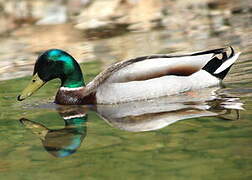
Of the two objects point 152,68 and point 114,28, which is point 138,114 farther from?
point 114,28

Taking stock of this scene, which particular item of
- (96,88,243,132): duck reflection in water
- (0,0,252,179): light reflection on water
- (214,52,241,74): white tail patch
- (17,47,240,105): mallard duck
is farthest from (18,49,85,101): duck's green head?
(214,52,241,74): white tail patch

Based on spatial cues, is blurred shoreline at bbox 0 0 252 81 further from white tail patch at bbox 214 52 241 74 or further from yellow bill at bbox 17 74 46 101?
yellow bill at bbox 17 74 46 101

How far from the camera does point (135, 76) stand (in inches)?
369

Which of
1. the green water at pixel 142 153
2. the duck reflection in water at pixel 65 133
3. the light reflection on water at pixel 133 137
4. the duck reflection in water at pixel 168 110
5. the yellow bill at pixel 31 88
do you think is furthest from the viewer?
the yellow bill at pixel 31 88

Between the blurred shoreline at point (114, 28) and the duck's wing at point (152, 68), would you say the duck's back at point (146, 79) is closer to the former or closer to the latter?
the duck's wing at point (152, 68)

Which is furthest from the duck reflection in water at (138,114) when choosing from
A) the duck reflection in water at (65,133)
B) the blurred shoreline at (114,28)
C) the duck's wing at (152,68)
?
the blurred shoreline at (114,28)

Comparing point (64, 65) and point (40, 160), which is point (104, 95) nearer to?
point (64, 65)

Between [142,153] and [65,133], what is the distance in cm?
147

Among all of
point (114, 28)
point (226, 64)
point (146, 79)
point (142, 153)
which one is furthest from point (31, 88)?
point (114, 28)

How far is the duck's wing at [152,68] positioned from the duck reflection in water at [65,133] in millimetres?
581

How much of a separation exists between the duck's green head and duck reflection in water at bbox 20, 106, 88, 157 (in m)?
0.51

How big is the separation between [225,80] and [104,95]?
179cm

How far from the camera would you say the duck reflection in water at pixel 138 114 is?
776 cm

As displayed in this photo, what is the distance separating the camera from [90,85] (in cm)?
975
